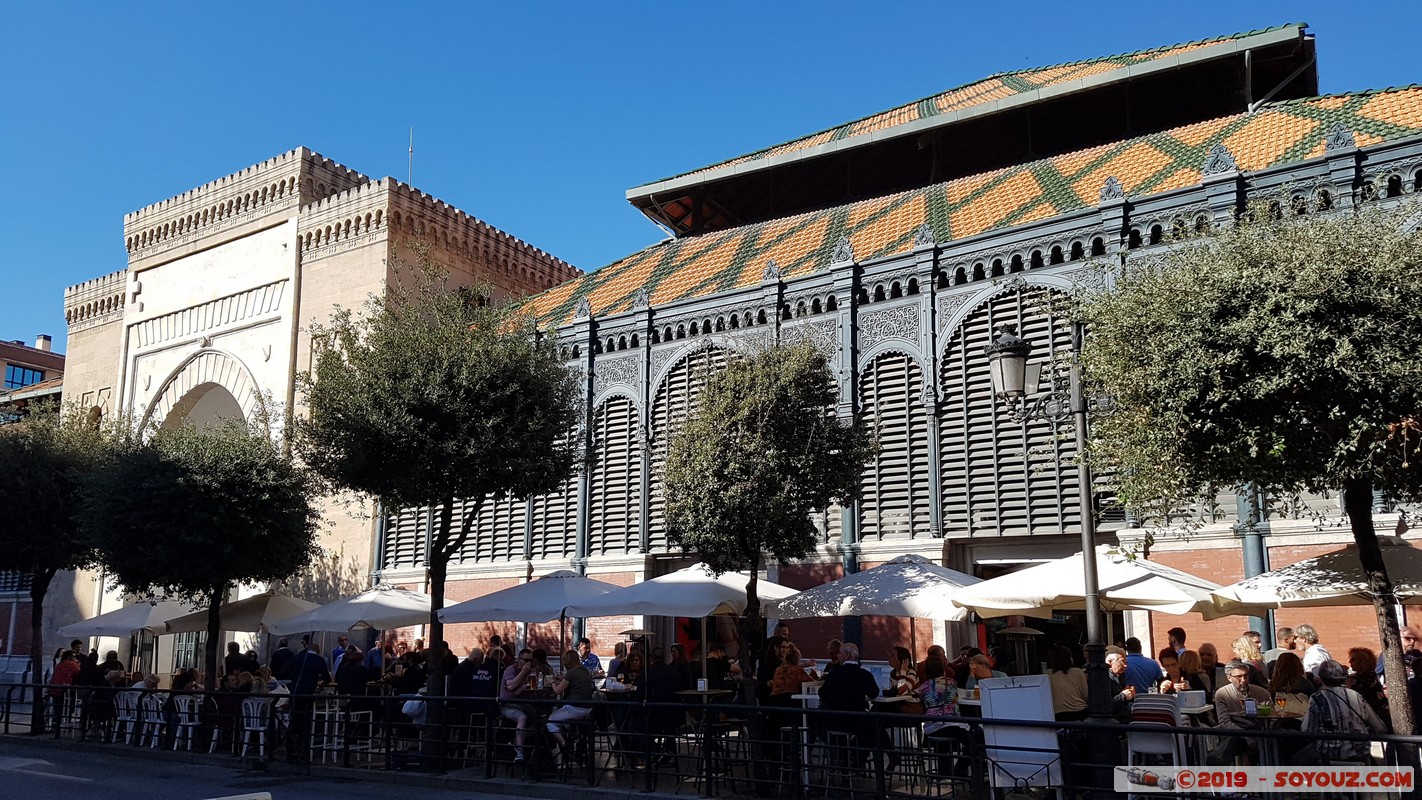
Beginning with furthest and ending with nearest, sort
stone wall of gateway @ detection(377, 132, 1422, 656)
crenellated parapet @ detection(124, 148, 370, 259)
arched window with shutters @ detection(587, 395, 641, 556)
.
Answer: crenellated parapet @ detection(124, 148, 370, 259)
arched window with shutters @ detection(587, 395, 641, 556)
stone wall of gateway @ detection(377, 132, 1422, 656)

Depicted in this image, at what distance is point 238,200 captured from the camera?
29.2 meters

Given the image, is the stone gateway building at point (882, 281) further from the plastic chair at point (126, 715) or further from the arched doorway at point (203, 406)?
the plastic chair at point (126, 715)

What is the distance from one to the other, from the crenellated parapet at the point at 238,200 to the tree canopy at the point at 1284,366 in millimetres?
23590

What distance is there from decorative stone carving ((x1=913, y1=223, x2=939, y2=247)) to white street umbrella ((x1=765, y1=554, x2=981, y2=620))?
5.97 meters

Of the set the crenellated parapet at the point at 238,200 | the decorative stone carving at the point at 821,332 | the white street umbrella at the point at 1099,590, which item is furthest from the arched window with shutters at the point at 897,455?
→ the crenellated parapet at the point at 238,200

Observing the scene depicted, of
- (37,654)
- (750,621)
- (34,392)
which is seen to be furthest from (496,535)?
(34,392)

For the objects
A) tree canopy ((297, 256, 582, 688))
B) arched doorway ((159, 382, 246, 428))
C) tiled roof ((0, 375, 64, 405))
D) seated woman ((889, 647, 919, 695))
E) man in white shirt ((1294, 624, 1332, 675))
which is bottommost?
seated woman ((889, 647, 919, 695))

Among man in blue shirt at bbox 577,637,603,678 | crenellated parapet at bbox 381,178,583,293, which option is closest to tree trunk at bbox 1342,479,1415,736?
man in blue shirt at bbox 577,637,603,678

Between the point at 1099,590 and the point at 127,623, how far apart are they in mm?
18247

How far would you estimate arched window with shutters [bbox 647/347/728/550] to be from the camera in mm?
19734

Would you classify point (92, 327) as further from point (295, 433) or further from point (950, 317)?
point (950, 317)

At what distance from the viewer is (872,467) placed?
17.8 meters

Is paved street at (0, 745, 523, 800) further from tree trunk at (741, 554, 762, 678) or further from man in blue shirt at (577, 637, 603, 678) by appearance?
man in blue shirt at (577, 637, 603, 678)

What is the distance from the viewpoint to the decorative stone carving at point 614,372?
20.9 meters
